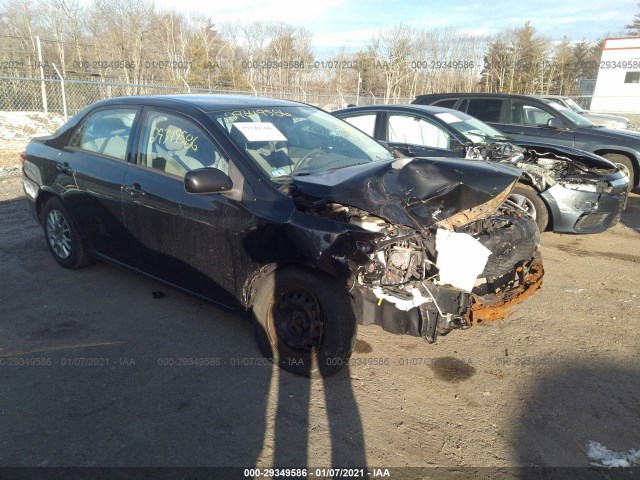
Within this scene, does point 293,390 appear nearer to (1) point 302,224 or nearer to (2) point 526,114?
(1) point 302,224

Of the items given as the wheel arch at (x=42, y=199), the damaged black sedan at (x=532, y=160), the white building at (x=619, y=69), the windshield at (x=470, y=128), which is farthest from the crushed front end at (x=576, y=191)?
the white building at (x=619, y=69)

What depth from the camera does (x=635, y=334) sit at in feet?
12.0

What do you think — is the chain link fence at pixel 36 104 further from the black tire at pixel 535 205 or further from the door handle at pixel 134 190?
the door handle at pixel 134 190

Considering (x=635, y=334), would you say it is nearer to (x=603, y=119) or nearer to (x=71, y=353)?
(x=71, y=353)

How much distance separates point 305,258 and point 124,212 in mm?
1822

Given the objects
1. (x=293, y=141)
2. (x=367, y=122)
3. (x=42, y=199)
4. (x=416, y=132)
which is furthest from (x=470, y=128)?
(x=42, y=199)

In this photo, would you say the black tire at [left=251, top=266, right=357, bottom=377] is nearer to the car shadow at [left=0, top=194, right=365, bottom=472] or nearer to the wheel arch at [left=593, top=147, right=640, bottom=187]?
the car shadow at [left=0, top=194, right=365, bottom=472]

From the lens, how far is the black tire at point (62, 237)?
14.8 feet

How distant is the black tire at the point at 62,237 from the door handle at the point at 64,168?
1.07 ft

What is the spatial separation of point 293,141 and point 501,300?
1.89 metres

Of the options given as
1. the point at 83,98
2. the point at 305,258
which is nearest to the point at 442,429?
the point at 305,258

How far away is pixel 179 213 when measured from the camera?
3.37m

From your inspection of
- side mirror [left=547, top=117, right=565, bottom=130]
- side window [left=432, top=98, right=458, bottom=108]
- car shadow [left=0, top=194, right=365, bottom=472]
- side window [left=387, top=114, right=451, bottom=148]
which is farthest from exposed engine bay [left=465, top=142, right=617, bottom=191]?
car shadow [left=0, top=194, right=365, bottom=472]

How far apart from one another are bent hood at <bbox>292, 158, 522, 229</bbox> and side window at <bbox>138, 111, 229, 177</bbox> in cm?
75
